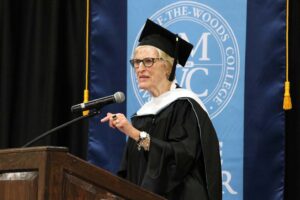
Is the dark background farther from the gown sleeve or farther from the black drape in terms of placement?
the gown sleeve

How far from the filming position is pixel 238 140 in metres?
4.05

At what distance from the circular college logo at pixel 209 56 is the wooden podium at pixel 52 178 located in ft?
6.95

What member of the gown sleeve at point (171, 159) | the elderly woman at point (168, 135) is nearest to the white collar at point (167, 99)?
the elderly woman at point (168, 135)

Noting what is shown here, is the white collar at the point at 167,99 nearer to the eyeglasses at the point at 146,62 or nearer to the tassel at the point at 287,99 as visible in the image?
the eyeglasses at the point at 146,62

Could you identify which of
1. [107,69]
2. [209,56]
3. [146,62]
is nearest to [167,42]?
[146,62]

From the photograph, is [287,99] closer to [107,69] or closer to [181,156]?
[181,156]

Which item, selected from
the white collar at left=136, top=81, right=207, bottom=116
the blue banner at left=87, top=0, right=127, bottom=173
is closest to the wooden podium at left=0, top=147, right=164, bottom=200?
the white collar at left=136, top=81, right=207, bottom=116

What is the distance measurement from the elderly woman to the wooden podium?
0.84 metres

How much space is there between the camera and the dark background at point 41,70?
469cm

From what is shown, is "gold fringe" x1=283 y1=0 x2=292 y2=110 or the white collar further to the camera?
"gold fringe" x1=283 y1=0 x2=292 y2=110

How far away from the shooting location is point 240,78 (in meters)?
4.10

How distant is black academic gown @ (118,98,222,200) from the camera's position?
3.05 metres

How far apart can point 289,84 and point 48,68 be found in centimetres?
189

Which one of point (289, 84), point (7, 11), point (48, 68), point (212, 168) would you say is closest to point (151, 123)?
point (212, 168)
